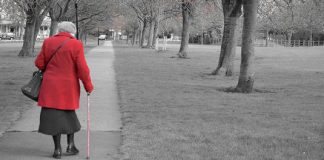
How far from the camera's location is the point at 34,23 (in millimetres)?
30828

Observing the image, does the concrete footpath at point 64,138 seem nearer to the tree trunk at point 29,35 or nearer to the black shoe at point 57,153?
the black shoe at point 57,153

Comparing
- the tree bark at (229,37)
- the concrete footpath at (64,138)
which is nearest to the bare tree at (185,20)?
the tree bark at (229,37)

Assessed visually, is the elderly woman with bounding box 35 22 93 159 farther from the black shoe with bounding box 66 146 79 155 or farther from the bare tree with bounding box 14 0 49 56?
the bare tree with bounding box 14 0 49 56

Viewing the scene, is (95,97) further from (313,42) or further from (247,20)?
(313,42)

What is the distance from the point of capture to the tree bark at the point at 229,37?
1939 centimetres

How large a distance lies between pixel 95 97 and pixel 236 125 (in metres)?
4.62

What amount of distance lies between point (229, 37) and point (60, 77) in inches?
559

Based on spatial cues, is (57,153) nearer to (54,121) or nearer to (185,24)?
(54,121)

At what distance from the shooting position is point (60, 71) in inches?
249

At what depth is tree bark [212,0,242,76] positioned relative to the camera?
63.6 feet

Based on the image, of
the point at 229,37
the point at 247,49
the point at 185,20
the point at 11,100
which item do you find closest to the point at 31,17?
the point at 185,20

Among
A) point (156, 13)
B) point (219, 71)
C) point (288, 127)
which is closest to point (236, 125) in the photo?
point (288, 127)

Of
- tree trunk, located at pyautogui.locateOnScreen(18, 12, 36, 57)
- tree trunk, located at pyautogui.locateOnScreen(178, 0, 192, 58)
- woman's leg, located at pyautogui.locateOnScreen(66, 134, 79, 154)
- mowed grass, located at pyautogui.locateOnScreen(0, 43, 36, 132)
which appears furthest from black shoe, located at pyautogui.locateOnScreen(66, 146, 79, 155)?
tree trunk, located at pyautogui.locateOnScreen(178, 0, 192, 58)

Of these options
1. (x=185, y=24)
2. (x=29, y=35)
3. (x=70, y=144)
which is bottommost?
(x=70, y=144)
